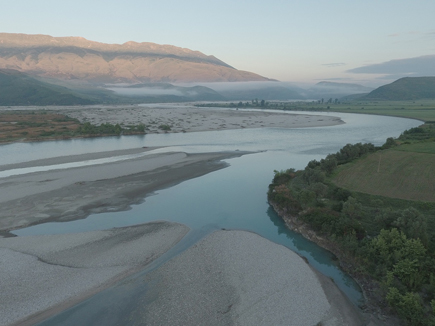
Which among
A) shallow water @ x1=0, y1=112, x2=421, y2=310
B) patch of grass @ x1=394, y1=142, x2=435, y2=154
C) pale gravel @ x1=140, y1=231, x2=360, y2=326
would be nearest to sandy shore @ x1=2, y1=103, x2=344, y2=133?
shallow water @ x1=0, y1=112, x2=421, y2=310

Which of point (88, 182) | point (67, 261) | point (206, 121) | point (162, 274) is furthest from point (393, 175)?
point (206, 121)

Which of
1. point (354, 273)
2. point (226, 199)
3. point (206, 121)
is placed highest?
point (206, 121)

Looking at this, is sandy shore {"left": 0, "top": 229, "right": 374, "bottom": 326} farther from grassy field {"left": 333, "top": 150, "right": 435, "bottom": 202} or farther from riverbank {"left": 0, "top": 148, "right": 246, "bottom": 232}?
grassy field {"left": 333, "top": 150, "right": 435, "bottom": 202}

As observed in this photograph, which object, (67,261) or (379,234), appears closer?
(67,261)

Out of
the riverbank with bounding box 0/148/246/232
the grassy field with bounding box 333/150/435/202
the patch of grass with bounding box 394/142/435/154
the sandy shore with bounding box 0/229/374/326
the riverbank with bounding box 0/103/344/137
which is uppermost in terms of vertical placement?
the riverbank with bounding box 0/103/344/137

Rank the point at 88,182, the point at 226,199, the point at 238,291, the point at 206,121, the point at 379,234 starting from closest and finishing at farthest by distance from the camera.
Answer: the point at 238,291 < the point at 379,234 < the point at 226,199 < the point at 88,182 < the point at 206,121

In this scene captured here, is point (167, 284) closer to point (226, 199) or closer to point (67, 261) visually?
point (67, 261)

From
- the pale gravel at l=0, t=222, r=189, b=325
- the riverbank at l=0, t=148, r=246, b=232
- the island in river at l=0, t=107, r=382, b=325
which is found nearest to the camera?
the island in river at l=0, t=107, r=382, b=325

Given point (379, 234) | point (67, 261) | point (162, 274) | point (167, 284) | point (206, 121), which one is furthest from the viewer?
point (206, 121)
